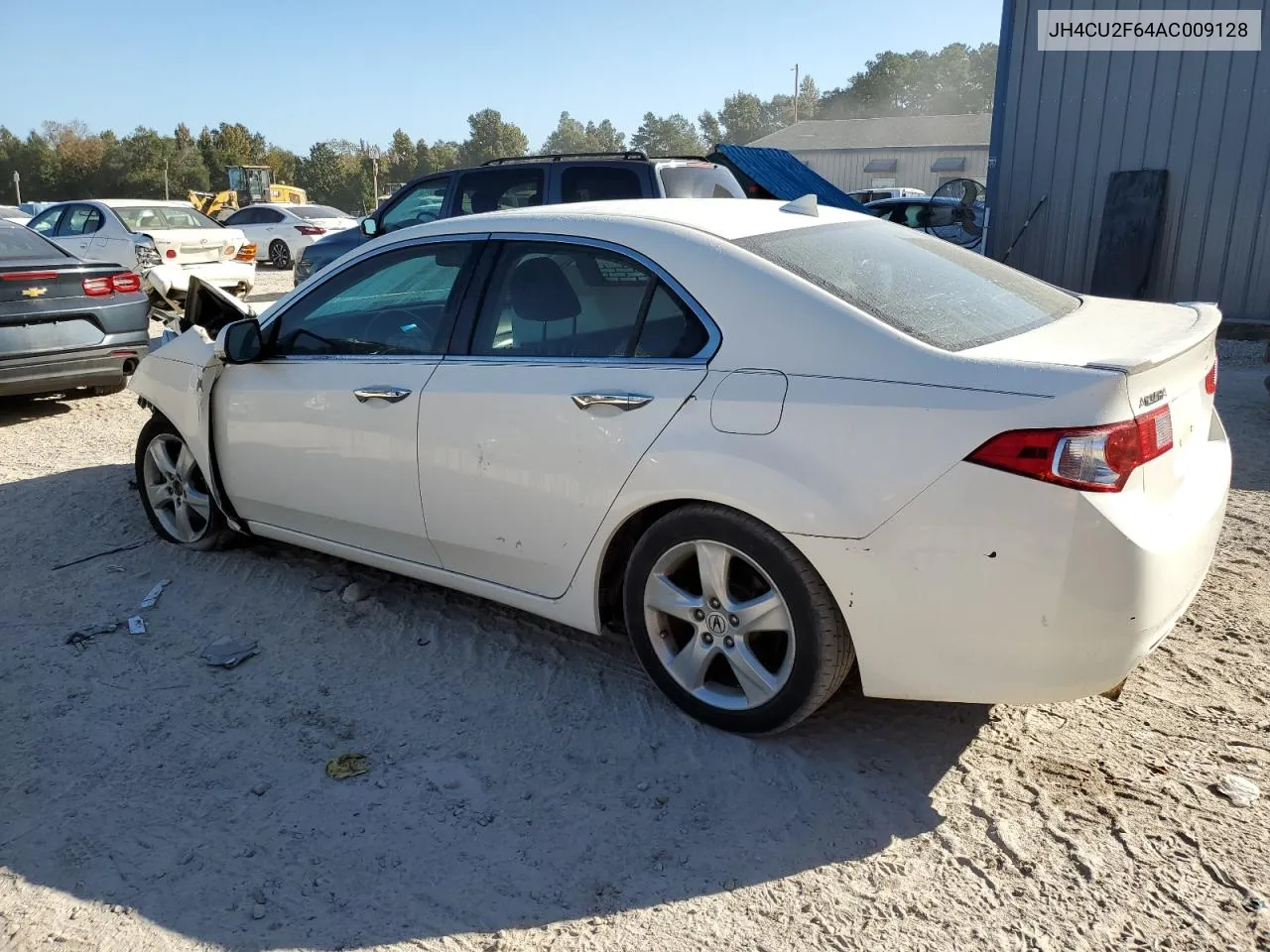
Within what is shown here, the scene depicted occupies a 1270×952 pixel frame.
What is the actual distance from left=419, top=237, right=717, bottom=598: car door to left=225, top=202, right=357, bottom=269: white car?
59.9 feet

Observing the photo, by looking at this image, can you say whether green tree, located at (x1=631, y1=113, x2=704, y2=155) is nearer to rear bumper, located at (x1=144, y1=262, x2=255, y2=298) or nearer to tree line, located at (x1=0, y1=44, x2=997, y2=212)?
tree line, located at (x1=0, y1=44, x2=997, y2=212)

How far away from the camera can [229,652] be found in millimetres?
3904

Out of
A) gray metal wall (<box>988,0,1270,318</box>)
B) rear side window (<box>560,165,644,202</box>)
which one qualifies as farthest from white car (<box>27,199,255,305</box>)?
gray metal wall (<box>988,0,1270,318</box>)

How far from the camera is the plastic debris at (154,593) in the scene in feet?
14.2

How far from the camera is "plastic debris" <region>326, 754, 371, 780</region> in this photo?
10.2 feet

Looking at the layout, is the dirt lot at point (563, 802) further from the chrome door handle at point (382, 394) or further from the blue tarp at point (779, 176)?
the blue tarp at point (779, 176)

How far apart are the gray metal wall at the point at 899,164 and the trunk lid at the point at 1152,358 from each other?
47368 mm

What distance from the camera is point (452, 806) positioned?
9.64 ft

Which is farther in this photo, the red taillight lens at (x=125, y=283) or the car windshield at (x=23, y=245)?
the red taillight lens at (x=125, y=283)

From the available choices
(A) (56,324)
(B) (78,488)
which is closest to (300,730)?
(B) (78,488)

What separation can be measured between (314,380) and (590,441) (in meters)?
1.42

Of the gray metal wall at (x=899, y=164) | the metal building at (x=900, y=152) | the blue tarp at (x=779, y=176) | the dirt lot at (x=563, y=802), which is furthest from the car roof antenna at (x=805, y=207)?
the gray metal wall at (x=899, y=164)

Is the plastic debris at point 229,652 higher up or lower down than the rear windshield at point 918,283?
lower down

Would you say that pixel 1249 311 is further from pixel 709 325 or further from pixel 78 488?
pixel 78 488
